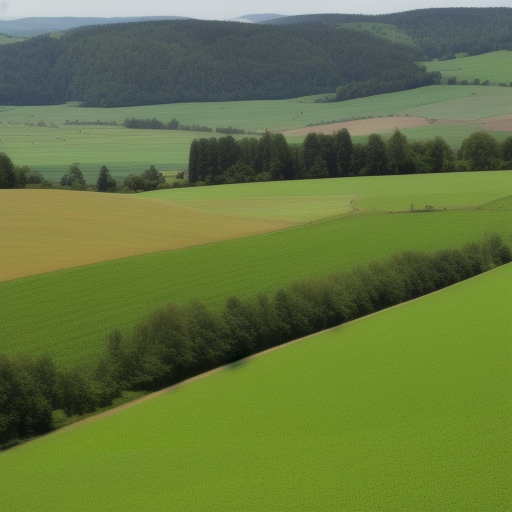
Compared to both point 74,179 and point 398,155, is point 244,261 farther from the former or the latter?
point 398,155

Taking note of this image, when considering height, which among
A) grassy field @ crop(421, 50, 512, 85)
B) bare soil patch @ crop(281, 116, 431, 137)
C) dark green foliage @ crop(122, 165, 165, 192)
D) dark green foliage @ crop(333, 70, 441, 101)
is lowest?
dark green foliage @ crop(122, 165, 165, 192)

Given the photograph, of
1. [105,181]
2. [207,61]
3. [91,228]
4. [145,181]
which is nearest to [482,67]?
[207,61]

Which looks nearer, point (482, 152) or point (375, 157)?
point (375, 157)

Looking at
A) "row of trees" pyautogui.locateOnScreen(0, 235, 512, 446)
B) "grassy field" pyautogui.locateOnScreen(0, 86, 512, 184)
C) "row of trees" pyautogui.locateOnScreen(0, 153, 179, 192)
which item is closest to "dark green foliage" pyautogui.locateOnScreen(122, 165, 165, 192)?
"row of trees" pyautogui.locateOnScreen(0, 153, 179, 192)

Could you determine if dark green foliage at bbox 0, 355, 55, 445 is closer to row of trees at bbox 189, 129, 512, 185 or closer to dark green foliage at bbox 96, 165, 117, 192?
dark green foliage at bbox 96, 165, 117, 192

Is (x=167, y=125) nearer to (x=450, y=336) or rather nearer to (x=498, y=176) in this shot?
(x=498, y=176)
